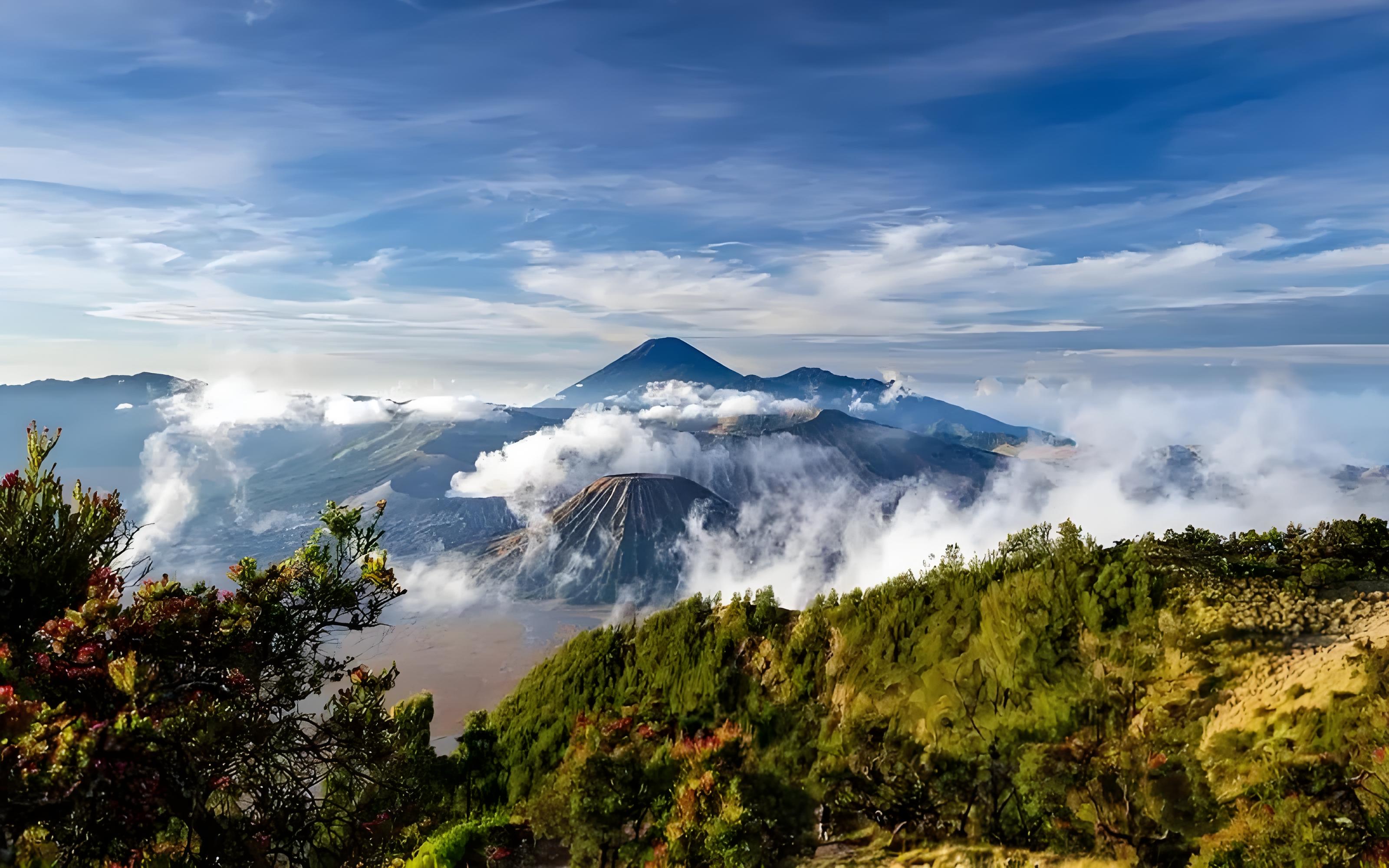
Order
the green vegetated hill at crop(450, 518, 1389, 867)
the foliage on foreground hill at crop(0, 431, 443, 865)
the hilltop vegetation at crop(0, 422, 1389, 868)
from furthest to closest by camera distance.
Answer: the green vegetated hill at crop(450, 518, 1389, 867) < the hilltop vegetation at crop(0, 422, 1389, 868) < the foliage on foreground hill at crop(0, 431, 443, 865)

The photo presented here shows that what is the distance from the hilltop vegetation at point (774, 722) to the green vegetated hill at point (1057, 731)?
6 cm

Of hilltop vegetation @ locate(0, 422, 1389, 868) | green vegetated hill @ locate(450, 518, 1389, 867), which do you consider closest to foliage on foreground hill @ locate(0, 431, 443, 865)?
hilltop vegetation @ locate(0, 422, 1389, 868)

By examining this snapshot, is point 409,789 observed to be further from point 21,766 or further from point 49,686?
point 21,766

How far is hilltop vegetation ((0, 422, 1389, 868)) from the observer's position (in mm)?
5320

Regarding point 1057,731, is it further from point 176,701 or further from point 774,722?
point 176,701

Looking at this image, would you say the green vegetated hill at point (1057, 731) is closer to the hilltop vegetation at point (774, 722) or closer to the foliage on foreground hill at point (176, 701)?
the hilltop vegetation at point (774, 722)

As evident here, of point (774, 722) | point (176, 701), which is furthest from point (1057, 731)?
point (176, 701)

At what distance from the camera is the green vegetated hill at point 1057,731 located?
31.1 ft

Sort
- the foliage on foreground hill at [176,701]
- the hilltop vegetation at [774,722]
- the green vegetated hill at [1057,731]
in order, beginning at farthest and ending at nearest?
the green vegetated hill at [1057,731] → the hilltop vegetation at [774,722] → the foliage on foreground hill at [176,701]

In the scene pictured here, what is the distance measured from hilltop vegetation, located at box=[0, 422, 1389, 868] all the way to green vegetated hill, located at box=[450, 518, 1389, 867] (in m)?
0.06

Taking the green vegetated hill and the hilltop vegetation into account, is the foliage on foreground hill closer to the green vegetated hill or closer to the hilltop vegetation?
the hilltop vegetation

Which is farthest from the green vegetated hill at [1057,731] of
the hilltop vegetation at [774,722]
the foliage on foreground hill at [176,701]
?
the foliage on foreground hill at [176,701]

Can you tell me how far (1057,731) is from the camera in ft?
43.3

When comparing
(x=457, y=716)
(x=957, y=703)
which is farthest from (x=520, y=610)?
(x=957, y=703)
